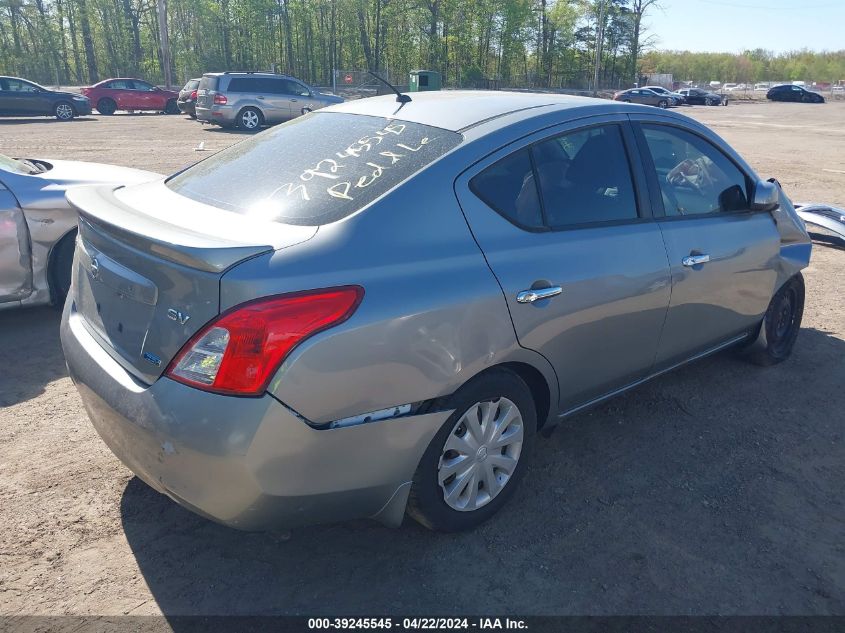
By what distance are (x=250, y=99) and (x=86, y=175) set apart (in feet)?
57.8

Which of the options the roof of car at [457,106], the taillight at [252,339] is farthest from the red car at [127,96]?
the taillight at [252,339]

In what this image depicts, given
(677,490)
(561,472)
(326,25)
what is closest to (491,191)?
(561,472)

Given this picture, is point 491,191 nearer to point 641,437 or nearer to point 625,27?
point 641,437

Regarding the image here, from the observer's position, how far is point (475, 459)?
2.87 m

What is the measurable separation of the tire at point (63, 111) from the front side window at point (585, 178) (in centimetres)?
2662

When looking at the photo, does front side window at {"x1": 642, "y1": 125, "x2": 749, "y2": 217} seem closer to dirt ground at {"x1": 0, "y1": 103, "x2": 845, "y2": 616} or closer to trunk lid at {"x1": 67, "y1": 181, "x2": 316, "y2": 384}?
dirt ground at {"x1": 0, "y1": 103, "x2": 845, "y2": 616}

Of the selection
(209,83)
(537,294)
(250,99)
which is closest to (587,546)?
(537,294)

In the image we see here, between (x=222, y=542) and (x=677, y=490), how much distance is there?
207 centimetres

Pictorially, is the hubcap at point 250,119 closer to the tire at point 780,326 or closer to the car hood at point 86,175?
the car hood at point 86,175

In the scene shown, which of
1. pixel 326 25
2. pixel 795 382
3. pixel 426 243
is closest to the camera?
pixel 426 243

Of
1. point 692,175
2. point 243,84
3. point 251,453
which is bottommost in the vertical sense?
point 251,453

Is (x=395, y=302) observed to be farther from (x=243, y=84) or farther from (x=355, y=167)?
(x=243, y=84)

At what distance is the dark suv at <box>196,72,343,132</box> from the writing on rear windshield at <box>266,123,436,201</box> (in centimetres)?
1970

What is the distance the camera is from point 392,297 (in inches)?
95.0
